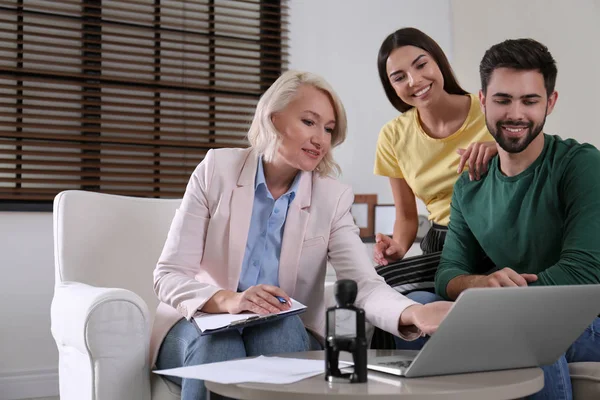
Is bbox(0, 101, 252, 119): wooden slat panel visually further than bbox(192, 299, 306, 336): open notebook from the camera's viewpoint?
Yes

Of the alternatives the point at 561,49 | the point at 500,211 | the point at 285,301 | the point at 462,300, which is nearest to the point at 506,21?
the point at 561,49

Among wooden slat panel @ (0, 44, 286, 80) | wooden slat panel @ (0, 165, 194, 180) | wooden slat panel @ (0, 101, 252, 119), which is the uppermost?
wooden slat panel @ (0, 44, 286, 80)

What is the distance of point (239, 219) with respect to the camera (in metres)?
1.85

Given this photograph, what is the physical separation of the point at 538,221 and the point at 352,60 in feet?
8.43

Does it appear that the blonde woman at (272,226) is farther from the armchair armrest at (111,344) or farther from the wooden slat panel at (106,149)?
the wooden slat panel at (106,149)

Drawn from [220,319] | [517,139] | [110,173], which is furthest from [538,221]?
[110,173]

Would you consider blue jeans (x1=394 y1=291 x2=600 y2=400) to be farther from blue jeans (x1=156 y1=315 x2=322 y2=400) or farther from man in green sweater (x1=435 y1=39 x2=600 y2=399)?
blue jeans (x1=156 y1=315 x2=322 y2=400)

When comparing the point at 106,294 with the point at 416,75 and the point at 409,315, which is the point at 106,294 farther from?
the point at 416,75

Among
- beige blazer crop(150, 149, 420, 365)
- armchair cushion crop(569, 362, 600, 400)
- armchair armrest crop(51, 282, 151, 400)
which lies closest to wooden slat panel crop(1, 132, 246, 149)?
beige blazer crop(150, 149, 420, 365)

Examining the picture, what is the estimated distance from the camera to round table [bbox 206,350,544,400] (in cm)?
102

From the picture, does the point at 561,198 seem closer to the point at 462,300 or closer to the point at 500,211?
the point at 500,211

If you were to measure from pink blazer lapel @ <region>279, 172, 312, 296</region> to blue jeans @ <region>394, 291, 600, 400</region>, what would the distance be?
1.07 feet

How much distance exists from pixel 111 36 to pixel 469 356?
3077mm

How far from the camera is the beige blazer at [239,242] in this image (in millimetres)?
1813
